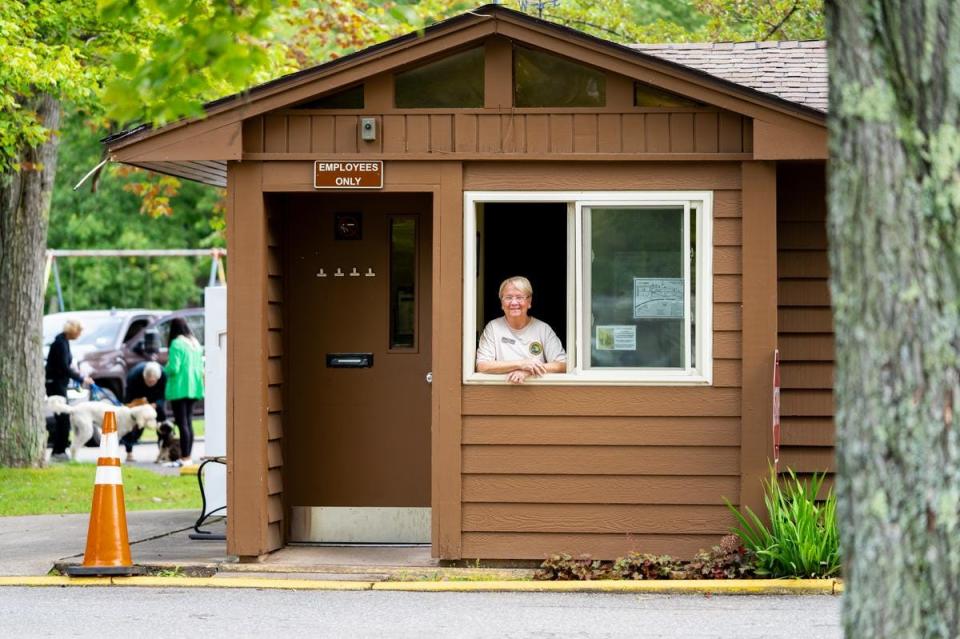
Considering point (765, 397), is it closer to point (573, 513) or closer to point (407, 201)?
point (573, 513)

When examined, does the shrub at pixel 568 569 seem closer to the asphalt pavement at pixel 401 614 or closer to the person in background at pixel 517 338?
the asphalt pavement at pixel 401 614

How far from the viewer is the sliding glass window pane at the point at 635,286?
9.75 metres

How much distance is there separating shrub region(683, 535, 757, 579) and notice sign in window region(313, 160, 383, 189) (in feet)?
10.3

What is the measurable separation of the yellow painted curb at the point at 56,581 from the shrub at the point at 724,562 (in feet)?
12.2

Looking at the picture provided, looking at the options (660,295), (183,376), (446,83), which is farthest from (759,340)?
(183,376)

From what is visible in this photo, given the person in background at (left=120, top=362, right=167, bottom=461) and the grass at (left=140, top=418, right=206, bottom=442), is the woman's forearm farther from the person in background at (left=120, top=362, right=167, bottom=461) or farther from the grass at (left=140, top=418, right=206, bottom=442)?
the grass at (left=140, top=418, right=206, bottom=442)

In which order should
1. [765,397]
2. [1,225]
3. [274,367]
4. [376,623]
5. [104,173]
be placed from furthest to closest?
[104,173] → [1,225] → [274,367] → [765,397] → [376,623]

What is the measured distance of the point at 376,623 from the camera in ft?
26.3

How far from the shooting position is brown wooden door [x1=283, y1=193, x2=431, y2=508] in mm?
10758

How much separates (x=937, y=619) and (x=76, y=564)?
23.7ft

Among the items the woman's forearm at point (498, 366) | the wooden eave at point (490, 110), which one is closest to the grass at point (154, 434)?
the wooden eave at point (490, 110)

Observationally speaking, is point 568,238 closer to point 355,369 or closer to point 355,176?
point 355,176

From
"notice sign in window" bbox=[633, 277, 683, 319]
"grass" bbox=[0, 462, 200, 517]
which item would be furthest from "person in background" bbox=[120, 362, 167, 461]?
"notice sign in window" bbox=[633, 277, 683, 319]

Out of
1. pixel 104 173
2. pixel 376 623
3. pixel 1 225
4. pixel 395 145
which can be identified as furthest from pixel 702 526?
pixel 104 173
